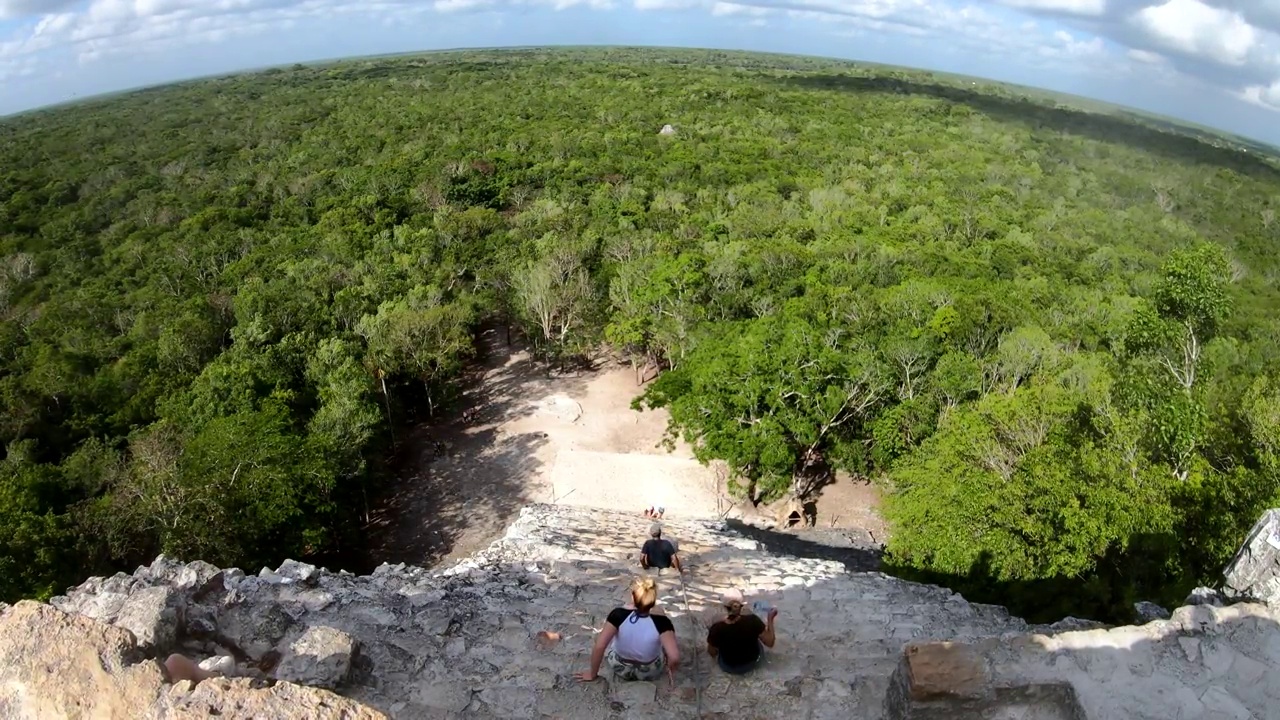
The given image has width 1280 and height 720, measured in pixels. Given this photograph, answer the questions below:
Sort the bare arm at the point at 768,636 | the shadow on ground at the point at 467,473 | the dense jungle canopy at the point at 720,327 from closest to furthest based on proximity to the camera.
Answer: the bare arm at the point at 768,636 → the dense jungle canopy at the point at 720,327 → the shadow on ground at the point at 467,473

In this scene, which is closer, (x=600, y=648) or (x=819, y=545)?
(x=600, y=648)

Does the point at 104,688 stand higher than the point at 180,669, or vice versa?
the point at 104,688

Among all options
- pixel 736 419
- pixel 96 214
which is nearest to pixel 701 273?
pixel 736 419

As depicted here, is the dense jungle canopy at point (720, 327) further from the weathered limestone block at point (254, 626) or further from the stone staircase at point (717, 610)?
the weathered limestone block at point (254, 626)

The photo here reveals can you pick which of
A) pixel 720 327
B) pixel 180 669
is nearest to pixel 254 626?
pixel 180 669

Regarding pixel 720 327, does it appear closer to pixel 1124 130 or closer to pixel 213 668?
pixel 213 668

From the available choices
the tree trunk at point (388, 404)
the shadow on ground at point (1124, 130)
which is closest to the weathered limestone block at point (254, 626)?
the tree trunk at point (388, 404)

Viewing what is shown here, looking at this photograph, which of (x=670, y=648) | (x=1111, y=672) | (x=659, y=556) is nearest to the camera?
(x=1111, y=672)
